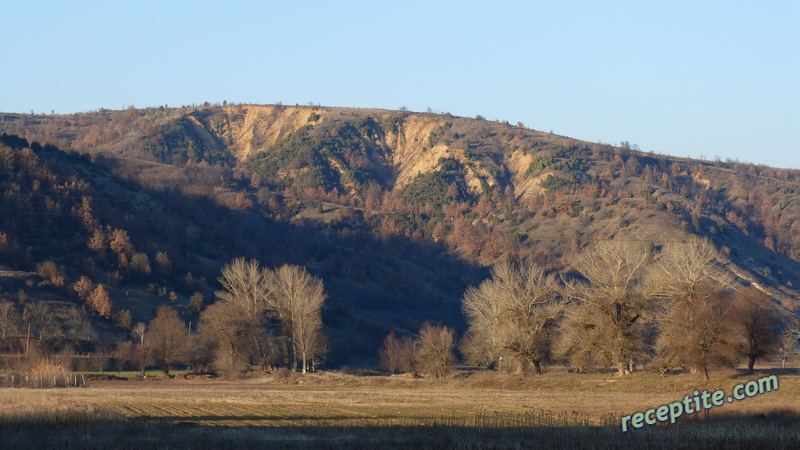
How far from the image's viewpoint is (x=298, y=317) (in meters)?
90.4

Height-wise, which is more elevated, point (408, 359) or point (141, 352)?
point (141, 352)

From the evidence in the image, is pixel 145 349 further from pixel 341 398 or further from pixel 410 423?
pixel 410 423

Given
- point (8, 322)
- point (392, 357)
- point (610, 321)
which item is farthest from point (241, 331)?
point (610, 321)

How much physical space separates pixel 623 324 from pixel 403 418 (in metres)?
34.2

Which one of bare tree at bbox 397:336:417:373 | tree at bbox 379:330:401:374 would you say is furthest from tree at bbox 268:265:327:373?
bare tree at bbox 397:336:417:373

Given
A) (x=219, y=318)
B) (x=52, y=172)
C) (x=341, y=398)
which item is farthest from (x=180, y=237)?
(x=341, y=398)

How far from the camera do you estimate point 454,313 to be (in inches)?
5945

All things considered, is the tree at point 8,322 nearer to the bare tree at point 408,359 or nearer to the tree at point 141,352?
the tree at point 141,352

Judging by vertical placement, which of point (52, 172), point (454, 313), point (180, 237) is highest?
point (52, 172)

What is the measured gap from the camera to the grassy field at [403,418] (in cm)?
2850

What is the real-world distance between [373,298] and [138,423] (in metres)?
118

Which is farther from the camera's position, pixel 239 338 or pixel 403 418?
pixel 239 338

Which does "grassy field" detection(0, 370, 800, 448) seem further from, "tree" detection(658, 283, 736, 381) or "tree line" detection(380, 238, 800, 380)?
"tree line" detection(380, 238, 800, 380)

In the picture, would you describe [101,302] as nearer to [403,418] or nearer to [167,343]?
[167,343]
